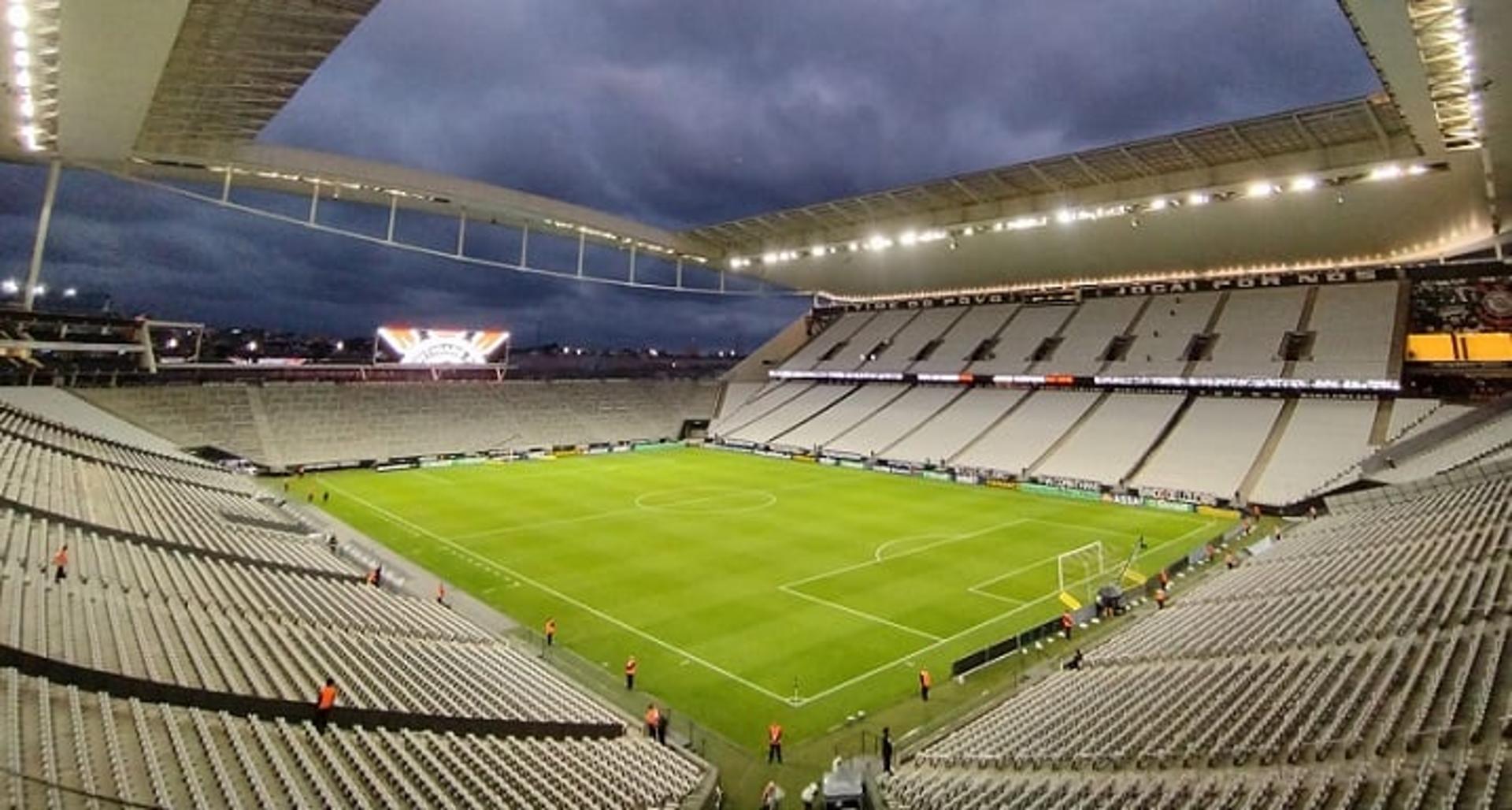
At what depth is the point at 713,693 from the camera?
49.1 feet

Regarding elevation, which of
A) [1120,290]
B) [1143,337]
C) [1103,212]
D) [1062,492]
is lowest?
[1062,492]

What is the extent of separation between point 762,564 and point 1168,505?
19415 mm

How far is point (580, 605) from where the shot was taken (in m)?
20.0

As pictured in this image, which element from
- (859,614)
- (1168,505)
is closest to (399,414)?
(859,614)

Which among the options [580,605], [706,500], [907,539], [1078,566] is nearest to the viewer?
[580,605]

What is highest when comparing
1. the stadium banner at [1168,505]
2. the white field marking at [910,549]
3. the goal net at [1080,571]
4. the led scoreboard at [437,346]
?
the led scoreboard at [437,346]

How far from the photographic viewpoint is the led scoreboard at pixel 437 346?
4728cm

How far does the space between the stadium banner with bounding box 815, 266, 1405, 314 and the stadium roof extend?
46.3 inches

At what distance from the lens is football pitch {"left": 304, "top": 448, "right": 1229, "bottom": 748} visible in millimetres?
15930

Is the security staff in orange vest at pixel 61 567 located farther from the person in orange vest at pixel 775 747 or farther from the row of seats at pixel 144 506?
the person in orange vest at pixel 775 747

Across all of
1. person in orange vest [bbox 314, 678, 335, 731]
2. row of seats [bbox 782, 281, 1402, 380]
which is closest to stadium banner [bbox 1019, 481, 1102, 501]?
row of seats [bbox 782, 281, 1402, 380]

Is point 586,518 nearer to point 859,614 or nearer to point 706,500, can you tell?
point 706,500

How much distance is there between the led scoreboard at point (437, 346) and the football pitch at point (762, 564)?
10270 mm

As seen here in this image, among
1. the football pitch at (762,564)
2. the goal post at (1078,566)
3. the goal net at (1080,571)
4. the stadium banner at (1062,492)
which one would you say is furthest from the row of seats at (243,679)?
the stadium banner at (1062,492)
